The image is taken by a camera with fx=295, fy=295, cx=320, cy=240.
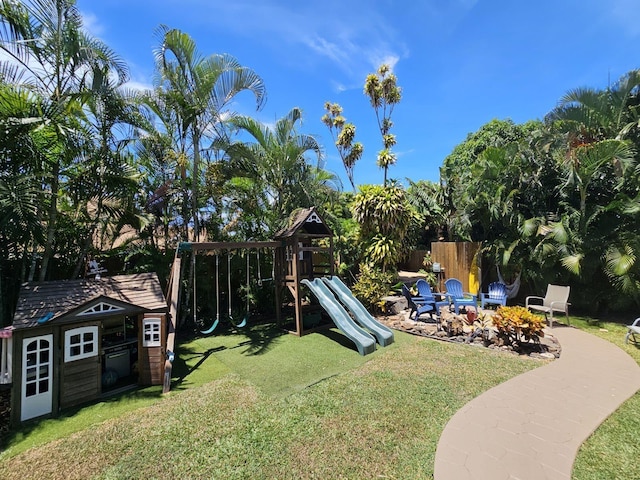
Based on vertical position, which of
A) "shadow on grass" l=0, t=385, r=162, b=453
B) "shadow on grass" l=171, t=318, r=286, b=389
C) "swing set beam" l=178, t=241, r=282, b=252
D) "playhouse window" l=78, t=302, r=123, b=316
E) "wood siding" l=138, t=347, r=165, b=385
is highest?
"swing set beam" l=178, t=241, r=282, b=252

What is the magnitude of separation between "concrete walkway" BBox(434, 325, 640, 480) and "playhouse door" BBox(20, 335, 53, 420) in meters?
5.20

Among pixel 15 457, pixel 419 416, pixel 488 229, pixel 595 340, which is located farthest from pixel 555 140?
pixel 15 457

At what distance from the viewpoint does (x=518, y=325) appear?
6.30m

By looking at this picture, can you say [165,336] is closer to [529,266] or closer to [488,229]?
[529,266]

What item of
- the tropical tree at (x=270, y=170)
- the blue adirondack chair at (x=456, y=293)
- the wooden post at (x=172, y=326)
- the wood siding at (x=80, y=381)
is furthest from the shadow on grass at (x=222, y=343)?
the blue adirondack chair at (x=456, y=293)

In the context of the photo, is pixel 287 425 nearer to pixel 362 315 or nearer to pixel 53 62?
pixel 362 315

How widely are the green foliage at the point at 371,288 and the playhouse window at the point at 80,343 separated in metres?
7.29

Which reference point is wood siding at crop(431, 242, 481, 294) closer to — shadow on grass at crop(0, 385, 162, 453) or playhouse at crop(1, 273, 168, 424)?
playhouse at crop(1, 273, 168, 424)

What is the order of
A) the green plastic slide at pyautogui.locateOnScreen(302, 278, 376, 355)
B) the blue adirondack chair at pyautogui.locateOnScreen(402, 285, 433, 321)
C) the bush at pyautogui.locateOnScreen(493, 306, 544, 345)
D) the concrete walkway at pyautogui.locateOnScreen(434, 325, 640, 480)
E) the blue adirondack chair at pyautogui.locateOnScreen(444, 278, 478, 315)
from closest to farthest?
the concrete walkway at pyautogui.locateOnScreen(434, 325, 640, 480) → the bush at pyautogui.locateOnScreen(493, 306, 544, 345) → the green plastic slide at pyautogui.locateOnScreen(302, 278, 376, 355) → the blue adirondack chair at pyautogui.locateOnScreen(402, 285, 433, 321) → the blue adirondack chair at pyautogui.locateOnScreen(444, 278, 478, 315)

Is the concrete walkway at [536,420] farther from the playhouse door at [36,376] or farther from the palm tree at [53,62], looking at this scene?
the palm tree at [53,62]

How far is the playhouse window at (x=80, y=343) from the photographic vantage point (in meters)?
4.36

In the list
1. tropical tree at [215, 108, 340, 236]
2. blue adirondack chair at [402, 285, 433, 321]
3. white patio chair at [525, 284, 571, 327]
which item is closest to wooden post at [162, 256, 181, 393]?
tropical tree at [215, 108, 340, 236]

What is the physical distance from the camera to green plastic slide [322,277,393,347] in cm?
705

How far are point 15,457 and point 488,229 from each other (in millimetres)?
13619
